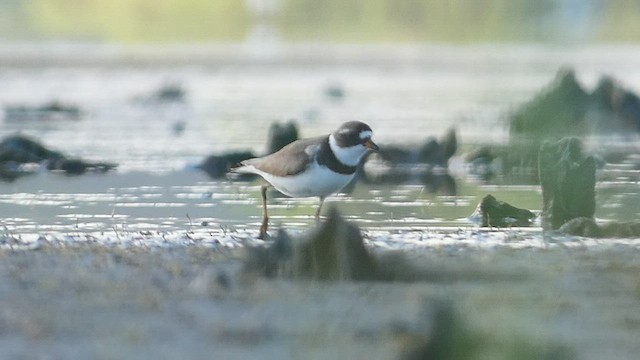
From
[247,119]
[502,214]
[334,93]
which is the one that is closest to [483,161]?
[502,214]

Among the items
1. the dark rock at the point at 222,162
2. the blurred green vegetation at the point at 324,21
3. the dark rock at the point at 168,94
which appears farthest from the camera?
the blurred green vegetation at the point at 324,21

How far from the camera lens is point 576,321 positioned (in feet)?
24.7

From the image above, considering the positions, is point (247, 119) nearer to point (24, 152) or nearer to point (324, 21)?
point (24, 152)

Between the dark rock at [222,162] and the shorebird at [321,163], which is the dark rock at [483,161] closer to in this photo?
the dark rock at [222,162]

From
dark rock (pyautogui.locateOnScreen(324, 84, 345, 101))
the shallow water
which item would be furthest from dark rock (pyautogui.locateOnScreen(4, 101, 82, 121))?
dark rock (pyautogui.locateOnScreen(324, 84, 345, 101))

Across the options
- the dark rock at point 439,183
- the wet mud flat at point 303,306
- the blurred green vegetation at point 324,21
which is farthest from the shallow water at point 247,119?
the blurred green vegetation at point 324,21

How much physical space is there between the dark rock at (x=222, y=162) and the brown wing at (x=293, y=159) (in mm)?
4697

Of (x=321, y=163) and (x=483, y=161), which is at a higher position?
(x=321, y=163)

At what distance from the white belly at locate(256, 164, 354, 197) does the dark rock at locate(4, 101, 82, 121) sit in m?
13.8

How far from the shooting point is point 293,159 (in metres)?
10.9

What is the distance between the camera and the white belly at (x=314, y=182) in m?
10.7

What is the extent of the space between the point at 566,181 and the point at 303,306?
4265 mm

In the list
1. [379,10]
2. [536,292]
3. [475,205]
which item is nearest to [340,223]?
[536,292]

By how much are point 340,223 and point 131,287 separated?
131 cm
